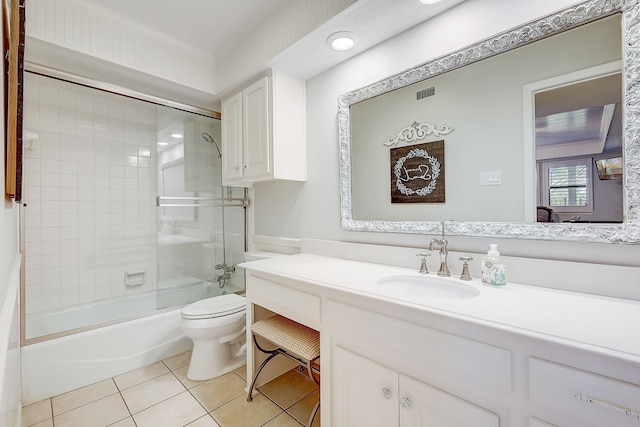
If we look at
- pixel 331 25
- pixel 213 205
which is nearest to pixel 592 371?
pixel 331 25

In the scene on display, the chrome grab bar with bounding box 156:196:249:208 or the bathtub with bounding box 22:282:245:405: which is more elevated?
the chrome grab bar with bounding box 156:196:249:208

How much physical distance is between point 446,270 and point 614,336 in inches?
24.3

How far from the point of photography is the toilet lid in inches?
72.4

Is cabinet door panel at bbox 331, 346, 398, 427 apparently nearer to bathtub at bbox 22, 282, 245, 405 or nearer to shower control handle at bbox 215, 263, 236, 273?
bathtub at bbox 22, 282, 245, 405

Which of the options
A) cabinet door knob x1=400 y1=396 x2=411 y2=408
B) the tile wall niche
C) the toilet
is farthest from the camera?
the tile wall niche

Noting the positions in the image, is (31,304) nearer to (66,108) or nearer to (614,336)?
(66,108)

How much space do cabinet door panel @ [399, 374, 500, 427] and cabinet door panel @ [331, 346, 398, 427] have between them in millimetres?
42

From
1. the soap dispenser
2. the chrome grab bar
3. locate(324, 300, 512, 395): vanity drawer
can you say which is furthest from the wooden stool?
the chrome grab bar

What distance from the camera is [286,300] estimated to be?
139 centimetres

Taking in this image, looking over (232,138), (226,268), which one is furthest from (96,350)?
(232,138)

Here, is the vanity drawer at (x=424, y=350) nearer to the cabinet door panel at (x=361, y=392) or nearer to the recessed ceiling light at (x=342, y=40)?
the cabinet door panel at (x=361, y=392)

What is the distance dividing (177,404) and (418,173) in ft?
6.27

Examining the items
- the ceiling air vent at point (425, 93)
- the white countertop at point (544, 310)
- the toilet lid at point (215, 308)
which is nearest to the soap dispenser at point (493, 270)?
the white countertop at point (544, 310)

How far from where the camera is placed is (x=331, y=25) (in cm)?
148
